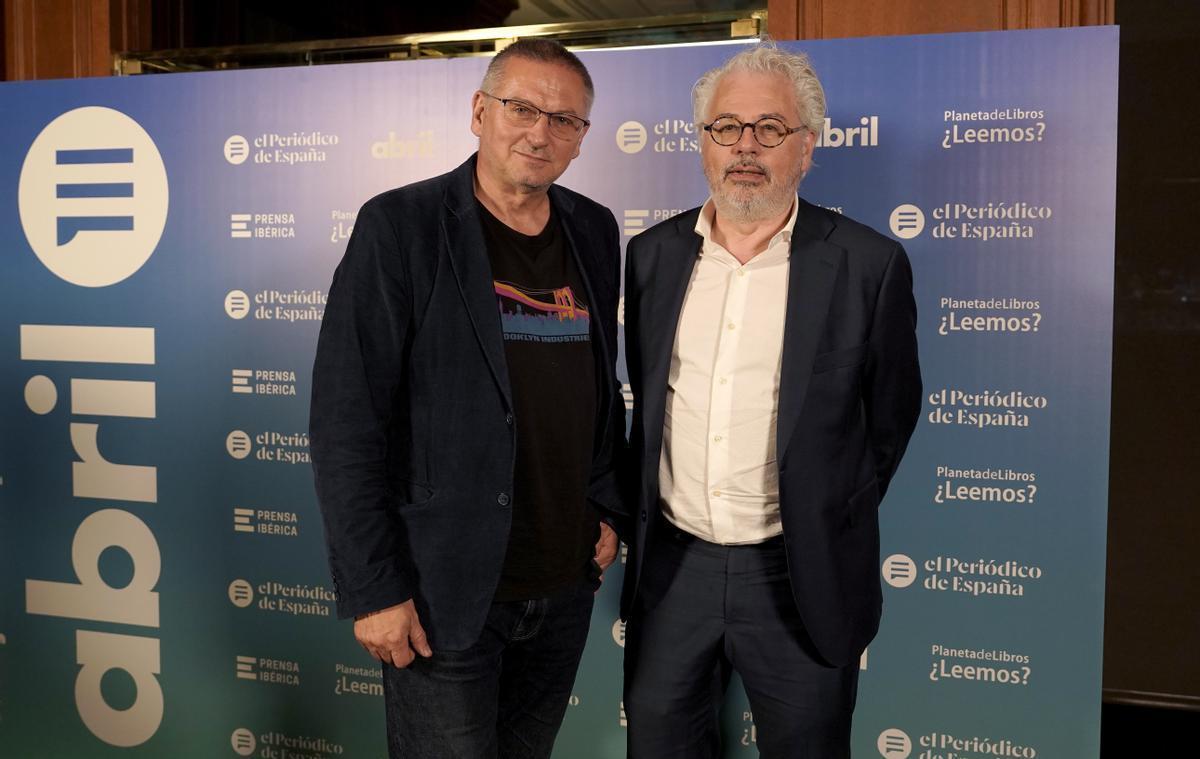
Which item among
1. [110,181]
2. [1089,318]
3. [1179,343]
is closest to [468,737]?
[1089,318]

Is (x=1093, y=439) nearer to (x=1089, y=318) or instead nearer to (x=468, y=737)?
(x=1089, y=318)

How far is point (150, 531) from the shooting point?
10.0 feet

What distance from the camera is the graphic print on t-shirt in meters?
1.79

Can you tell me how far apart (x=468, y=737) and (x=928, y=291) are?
62.3 inches

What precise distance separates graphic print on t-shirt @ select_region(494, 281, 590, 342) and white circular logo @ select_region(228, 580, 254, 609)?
1.68m

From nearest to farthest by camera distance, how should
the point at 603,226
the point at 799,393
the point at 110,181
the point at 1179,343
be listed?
the point at 799,393, the point at 603,226, the point at 110,181, the point at 1179,343

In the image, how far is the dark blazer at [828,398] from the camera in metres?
1.80

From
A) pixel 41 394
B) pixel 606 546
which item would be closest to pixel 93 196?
pixel 41 394

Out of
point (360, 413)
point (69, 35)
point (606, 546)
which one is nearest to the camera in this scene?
point (360, 413)

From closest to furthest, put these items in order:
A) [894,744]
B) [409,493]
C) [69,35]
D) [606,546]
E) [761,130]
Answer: [409,493], [761,130], [606,546], [894,744], [69,35]

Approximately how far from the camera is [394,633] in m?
1.71

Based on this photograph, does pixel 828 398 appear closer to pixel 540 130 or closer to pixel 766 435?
pixel 766 435

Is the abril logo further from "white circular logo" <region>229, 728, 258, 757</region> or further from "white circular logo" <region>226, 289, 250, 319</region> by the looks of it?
"white circular logo" <region>229, 728, 258, 757</region>

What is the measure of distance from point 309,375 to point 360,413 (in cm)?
135
